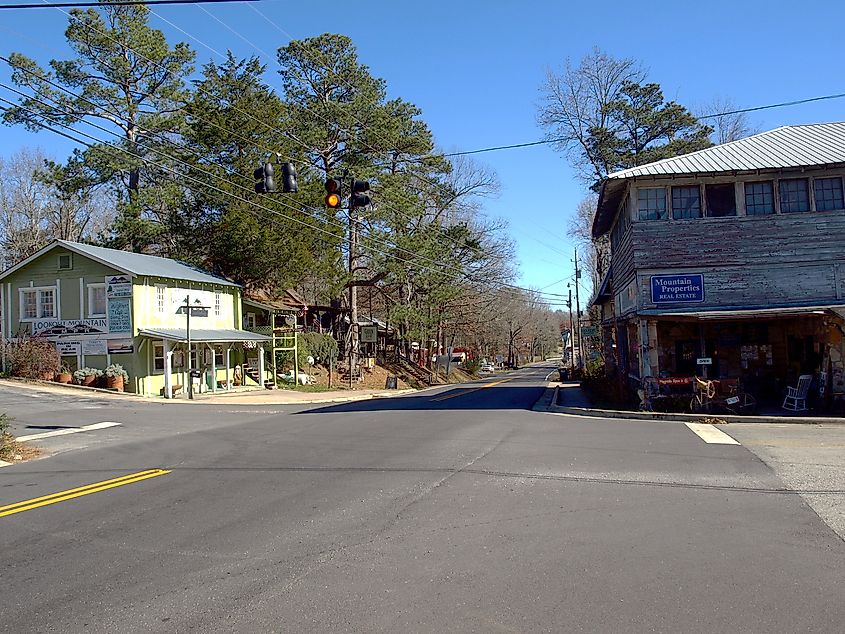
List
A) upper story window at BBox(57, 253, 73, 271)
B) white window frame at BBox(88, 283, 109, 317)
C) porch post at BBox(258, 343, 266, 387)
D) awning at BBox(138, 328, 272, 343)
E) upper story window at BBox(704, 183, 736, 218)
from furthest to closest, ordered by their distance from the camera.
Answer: porch post at BBox(258, 343, 266, 387) → upper story window at BBox(57, 253, 73, 271) → white window frame at BBox(88, 283, 109, 317) → awning at BBox(138, 328, 272, 343) → upper story window at BBox(704, 183, 736, 218)

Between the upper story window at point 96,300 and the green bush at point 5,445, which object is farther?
the upper story window at point 96,300

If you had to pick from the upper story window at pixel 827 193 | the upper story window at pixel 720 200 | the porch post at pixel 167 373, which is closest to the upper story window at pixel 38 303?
the porch post at pixel 167 373

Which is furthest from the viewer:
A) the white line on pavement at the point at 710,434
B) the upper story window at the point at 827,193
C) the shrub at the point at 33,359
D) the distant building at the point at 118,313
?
the distant building at the point at 118,313

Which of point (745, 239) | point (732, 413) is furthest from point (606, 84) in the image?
point (732, 413)

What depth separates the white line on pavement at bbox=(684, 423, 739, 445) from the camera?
1320 cm

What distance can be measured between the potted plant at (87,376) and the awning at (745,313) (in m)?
23.4

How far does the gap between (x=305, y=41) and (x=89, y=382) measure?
971 inches

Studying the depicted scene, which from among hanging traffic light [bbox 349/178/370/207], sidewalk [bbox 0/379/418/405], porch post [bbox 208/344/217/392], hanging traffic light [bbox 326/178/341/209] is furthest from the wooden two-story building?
porch post [bbox 208/344/217/392]

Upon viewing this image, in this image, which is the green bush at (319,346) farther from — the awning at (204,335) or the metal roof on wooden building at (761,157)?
the metal roof on wooden building at (761,157)

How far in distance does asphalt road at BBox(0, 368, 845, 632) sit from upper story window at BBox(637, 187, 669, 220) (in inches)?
333

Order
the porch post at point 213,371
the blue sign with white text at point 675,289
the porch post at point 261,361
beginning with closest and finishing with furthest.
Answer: the blue sign with white text at point 675,289
the porch post at point 213,371
the porch post at point 261,361

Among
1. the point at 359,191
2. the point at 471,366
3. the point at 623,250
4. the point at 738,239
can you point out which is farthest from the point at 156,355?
the point at 471,366

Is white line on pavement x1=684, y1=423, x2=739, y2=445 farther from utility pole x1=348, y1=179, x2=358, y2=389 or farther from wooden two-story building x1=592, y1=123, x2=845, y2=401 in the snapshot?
utility pole x1=348, y1=179, x2=358, y2=389

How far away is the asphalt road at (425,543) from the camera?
5035 mm
